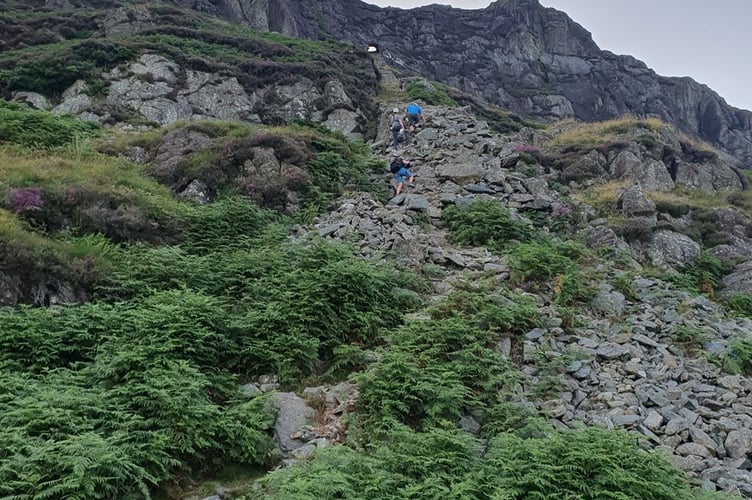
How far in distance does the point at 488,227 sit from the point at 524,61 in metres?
59.2

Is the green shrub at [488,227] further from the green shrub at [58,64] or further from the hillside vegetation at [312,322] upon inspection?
the green shrub at [58,64]

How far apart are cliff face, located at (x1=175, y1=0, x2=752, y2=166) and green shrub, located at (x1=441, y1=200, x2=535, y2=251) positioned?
1691 inches

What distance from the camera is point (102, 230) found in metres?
11.5

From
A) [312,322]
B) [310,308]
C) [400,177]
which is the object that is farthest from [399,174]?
[312,322]

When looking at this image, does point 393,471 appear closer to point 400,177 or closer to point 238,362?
point 238,362

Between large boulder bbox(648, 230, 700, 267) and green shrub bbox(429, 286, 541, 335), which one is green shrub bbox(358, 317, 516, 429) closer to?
green shrub bbox(429, 286, 541, 335)

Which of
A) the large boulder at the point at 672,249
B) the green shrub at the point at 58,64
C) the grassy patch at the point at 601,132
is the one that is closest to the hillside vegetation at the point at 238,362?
the large boulder at the point at 672,249

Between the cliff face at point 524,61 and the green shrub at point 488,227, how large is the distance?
141ft

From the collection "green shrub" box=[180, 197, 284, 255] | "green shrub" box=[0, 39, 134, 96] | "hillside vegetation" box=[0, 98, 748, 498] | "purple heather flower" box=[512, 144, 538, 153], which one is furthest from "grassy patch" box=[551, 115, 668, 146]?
"green shrub" box=[0, 39, 134, 96]

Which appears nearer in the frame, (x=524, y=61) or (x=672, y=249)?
(x=672, y=249)

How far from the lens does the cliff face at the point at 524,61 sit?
5994 cm

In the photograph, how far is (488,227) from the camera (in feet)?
48.2

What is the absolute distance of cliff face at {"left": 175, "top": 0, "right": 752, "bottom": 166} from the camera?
2360 inches

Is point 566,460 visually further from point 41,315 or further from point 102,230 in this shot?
point 102,230
